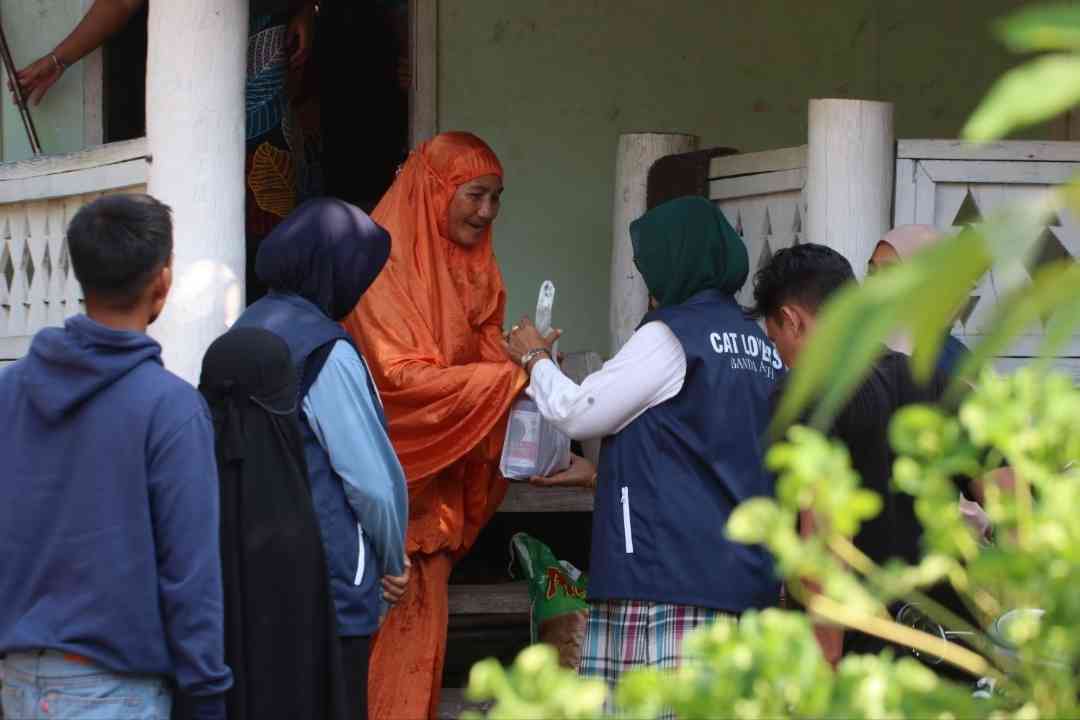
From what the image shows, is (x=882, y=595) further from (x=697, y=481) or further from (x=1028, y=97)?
(x=697, y=481)

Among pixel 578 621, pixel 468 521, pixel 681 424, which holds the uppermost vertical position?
pixel 681 424

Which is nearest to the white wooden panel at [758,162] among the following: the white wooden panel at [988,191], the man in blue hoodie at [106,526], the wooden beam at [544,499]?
the white wooden panel at [988,191]

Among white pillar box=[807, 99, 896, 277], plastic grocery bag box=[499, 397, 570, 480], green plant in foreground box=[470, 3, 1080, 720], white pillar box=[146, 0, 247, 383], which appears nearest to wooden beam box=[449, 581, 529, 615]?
plastic grocery bag box=[499, 397, 570, 480]

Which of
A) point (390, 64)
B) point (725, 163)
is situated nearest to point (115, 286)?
point (725, 163)

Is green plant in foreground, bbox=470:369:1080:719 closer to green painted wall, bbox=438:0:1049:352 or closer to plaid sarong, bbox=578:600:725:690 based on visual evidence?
plaid sarong, bbox=578:600:725:690

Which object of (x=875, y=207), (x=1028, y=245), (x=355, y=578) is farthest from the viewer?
(x=875, y=207)

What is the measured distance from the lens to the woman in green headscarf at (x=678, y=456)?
3859 millimetres

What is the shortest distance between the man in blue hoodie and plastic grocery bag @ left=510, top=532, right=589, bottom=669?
2338 millimetres

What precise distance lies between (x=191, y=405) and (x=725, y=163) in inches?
117

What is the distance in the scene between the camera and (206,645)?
9.61 feet

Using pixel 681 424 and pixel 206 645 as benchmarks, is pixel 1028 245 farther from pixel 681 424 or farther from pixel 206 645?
pixel 681 424

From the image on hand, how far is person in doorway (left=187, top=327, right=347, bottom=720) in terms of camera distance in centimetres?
341

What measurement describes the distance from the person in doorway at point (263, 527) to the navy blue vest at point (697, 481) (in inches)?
31.1

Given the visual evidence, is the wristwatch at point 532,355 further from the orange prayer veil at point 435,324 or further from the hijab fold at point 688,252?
the hijab fold at point 688,252
